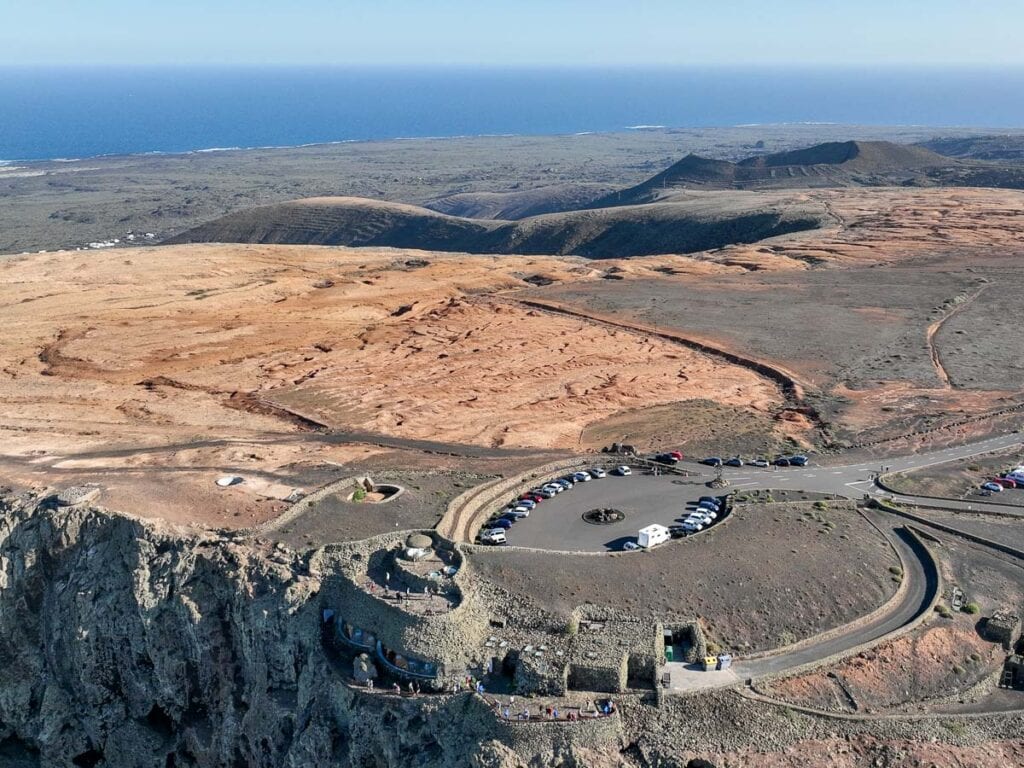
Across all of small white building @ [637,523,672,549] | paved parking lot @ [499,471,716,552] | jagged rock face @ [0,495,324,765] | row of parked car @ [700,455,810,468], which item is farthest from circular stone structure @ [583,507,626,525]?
jagged rock face @ [0,495,324,765]

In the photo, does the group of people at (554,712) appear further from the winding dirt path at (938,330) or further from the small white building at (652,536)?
the winding dirt path at (938,330)

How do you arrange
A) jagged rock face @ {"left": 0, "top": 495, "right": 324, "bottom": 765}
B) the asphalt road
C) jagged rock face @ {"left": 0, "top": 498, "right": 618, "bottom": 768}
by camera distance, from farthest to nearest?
the asphalt road → jagged rock face @ {"left": 0, "top": 495, "right": 324, "bottom": 765} → jagged rock face @ {"left": 0, "top": 498, "right": 618, "bottom": 768}

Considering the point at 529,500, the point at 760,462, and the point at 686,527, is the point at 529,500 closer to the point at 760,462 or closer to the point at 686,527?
the point at 686,527

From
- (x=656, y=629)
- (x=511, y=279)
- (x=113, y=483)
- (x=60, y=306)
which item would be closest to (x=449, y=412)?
(x=113, y=483)

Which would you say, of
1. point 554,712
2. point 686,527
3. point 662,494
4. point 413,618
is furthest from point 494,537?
point 554,712

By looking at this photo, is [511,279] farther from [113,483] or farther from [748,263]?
[113,483]

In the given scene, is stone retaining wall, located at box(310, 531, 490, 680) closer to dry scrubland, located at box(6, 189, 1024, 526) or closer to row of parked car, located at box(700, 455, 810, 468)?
dry scrubland, located at box(6, 189, 1024, 526)

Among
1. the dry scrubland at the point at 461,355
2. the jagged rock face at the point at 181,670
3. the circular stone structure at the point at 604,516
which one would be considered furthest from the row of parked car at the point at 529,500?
the jagged rock face at the point at 181,670
